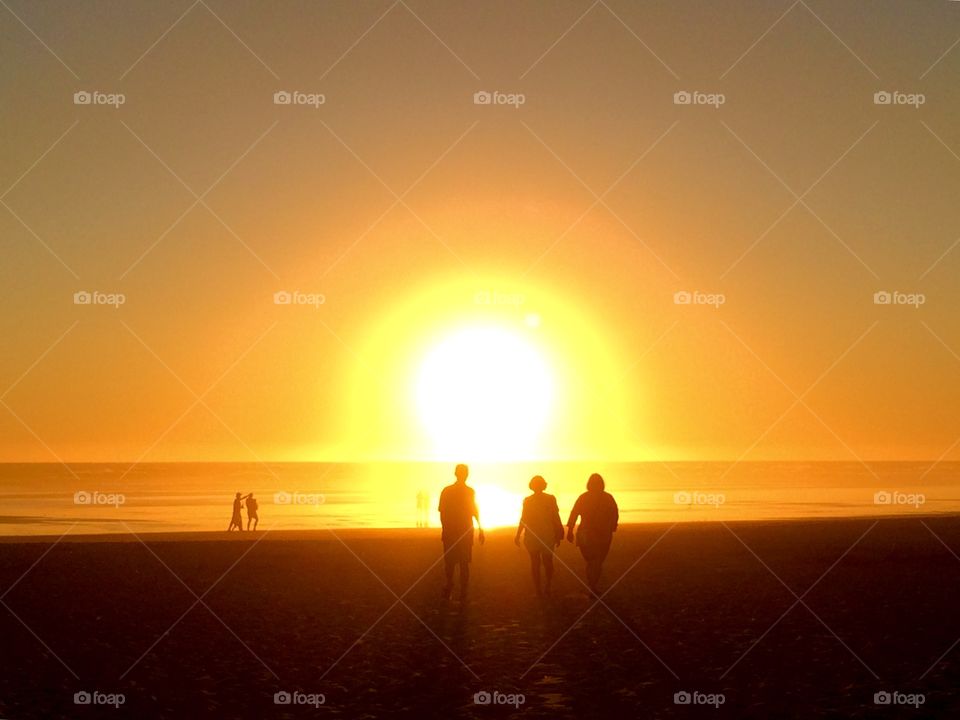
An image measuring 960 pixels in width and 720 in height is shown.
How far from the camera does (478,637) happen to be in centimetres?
1368

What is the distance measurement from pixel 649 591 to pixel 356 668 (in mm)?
8119

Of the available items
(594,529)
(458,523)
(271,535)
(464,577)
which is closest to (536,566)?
(594,529)

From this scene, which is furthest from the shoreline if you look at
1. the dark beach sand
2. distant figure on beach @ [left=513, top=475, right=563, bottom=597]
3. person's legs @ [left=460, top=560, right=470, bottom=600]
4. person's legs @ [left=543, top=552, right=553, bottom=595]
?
person's legs @ [left=460, top=560, right=470, bottom=600]

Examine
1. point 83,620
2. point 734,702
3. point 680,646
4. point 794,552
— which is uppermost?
point 794,552

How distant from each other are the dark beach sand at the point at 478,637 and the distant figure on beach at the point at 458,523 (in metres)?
0.61

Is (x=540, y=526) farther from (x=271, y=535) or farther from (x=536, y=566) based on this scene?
(x=271, y=535)

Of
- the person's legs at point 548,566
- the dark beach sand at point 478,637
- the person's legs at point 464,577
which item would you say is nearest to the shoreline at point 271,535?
the dark beach sand at point 478,637

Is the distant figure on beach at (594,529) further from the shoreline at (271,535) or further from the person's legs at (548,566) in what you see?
the shoreline at (271,535)

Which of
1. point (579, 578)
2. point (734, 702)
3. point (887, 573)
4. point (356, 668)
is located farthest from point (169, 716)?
point (887, 573)

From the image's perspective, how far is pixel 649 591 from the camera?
18703mm

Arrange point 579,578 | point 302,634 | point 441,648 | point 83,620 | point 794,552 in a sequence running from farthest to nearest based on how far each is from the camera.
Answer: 1. point 794,552
2. point 579,578
3. point 83,620
4. point 302,634
5. point 441,648

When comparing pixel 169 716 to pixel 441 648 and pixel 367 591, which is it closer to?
pixel 441 648

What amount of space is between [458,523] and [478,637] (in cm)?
345

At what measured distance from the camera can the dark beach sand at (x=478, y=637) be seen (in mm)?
10148
